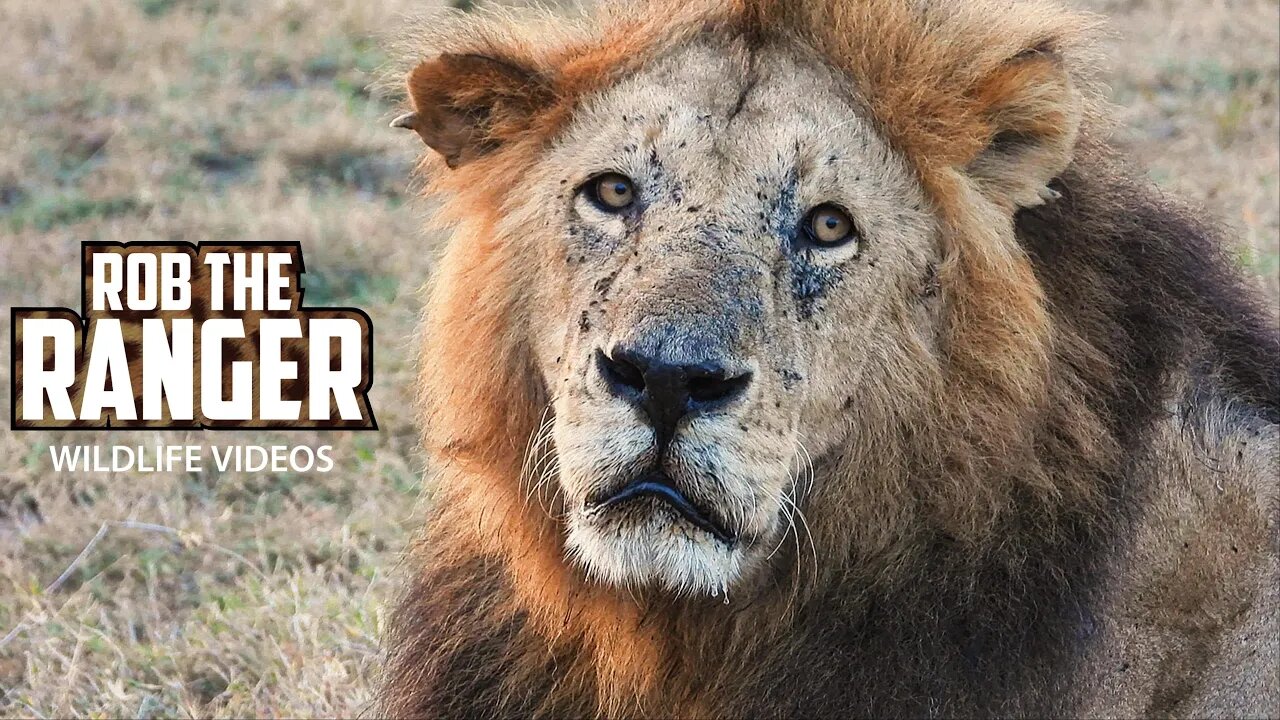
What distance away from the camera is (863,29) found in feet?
12.0

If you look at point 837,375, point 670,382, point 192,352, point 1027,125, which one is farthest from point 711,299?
point 192,352

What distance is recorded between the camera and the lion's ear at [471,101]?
148 inches

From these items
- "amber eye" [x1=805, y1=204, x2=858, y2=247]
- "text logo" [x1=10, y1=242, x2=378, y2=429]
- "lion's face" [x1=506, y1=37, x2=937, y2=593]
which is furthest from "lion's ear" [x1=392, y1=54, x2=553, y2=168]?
"text logo" [x1=10, y1=242, x2=378, y2=429]

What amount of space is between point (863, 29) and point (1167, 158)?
6.25 m

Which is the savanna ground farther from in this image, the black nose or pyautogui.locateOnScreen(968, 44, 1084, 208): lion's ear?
the black nose

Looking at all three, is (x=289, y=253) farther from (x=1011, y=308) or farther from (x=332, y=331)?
(x=1011, y=308)

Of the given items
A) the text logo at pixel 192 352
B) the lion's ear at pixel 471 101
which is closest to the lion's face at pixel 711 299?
the lion's ear at pixel 471 101

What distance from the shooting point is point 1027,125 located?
3602 millimetres

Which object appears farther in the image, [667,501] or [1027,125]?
[1027,125]

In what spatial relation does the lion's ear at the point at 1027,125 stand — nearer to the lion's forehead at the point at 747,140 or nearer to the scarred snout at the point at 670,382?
the lion's forehead at the point at 747,140

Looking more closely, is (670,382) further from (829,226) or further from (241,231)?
(241,231)

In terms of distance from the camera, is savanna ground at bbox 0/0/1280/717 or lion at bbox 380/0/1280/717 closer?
lion at bbox 380/0/1280/717

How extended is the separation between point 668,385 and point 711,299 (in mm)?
266

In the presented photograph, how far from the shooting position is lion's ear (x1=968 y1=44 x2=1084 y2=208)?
11.7 ft
